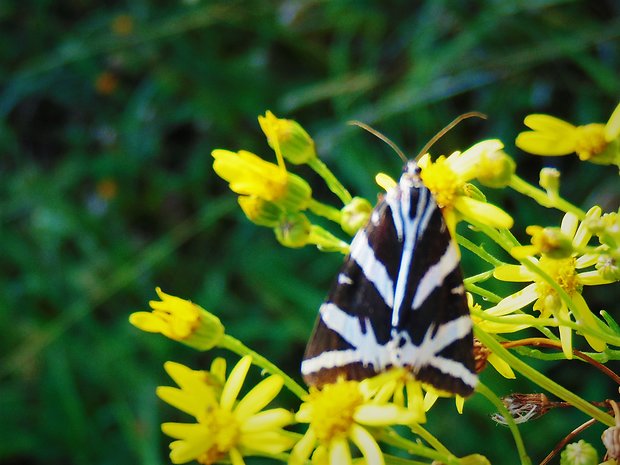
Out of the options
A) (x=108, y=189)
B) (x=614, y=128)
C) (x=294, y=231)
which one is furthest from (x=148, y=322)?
(x=108, y=189)

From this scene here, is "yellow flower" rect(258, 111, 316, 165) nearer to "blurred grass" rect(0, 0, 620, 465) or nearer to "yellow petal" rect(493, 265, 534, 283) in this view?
"yellow petal" rect(493, 265, 534, 283)

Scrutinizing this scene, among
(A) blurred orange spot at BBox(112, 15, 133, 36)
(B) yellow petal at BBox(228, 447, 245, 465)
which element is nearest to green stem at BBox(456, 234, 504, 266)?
(B) yellow petal at BBox(228, 447, 245, 465)

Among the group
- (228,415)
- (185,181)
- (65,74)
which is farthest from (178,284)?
(228,415)

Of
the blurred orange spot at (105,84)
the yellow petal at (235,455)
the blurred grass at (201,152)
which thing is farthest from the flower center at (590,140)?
the blurred orange spot at (105,84)

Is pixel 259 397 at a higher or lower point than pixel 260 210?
lower

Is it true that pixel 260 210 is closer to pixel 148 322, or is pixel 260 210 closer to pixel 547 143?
pixel 148 322

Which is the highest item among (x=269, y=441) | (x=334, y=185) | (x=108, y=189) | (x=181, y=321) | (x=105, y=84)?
(x=105, y=84)

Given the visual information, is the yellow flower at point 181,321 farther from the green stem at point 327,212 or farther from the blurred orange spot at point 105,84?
the blurred orange spot at point 105,84

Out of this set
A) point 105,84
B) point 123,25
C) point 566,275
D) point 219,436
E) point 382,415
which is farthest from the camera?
point 105,84
